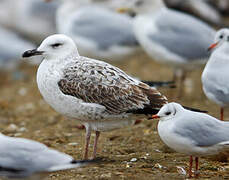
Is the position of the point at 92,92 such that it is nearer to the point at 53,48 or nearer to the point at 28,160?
the point at 53,48

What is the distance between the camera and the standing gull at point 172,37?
786cm

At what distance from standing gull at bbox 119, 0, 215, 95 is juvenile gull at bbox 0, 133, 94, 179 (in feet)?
13.0

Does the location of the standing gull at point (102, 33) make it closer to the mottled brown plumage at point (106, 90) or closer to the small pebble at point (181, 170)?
the mottled brown plumage at point (106, 90)

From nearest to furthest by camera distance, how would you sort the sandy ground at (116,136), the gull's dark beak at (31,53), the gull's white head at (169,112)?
the gull's white head at (169,112)
the sandy ground at (116,136)
the gull's dark beak at (31,53)

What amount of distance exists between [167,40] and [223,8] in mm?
4483

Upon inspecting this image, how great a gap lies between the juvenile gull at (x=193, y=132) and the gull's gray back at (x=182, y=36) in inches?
130

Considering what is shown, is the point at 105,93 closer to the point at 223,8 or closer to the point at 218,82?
the point at 218,82

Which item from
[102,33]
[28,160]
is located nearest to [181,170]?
[28,160]

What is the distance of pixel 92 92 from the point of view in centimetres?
507

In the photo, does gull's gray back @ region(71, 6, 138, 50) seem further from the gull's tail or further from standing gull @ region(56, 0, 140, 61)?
the gull's tail

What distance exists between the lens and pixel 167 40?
786 centimetres

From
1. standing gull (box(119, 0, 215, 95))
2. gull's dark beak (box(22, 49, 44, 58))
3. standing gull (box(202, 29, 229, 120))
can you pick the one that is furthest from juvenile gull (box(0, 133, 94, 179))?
standing gull (box(119, 0, 215, 95))

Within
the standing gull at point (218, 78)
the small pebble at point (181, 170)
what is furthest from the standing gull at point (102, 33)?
the small pebble at point (181, 170)

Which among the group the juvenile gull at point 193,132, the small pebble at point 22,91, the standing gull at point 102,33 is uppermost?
the standing gull at point 102,33
